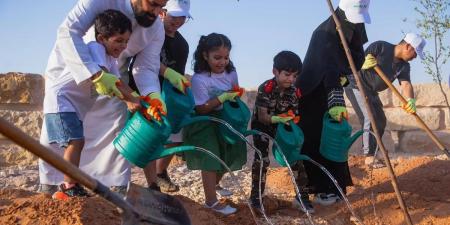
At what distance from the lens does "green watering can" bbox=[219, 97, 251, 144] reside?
354 cm

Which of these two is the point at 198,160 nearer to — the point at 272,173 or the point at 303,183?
the point at 303,183

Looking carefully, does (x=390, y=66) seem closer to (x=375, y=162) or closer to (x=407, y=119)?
(x=375, y=162)

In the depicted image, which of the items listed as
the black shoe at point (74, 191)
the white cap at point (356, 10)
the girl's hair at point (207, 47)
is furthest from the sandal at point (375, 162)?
the black shoe at point (74, 191)

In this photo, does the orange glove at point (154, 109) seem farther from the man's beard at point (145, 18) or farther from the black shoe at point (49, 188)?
the black shoe at point (49, 188)

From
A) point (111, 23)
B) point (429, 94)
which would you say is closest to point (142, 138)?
point (111, 23)

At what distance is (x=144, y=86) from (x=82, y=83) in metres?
0.36

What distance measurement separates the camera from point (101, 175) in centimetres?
353

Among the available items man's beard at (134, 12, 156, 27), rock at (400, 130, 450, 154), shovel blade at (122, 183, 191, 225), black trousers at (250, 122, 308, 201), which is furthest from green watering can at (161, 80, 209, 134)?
rock at (400, 130, 450, 154)

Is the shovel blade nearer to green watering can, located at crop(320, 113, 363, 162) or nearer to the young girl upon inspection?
the young girl

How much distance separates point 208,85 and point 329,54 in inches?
37.6

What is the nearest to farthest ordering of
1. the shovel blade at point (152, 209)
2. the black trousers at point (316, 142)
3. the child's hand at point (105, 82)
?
1. the shovel blade at point (152, 209)
2. the child's hand at point (105, 82)
3. the black trousers at point (316, 142)

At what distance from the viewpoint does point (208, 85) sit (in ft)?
12.1

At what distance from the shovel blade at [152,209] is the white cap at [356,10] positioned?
6.72 ft

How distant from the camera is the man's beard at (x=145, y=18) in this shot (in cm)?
317
